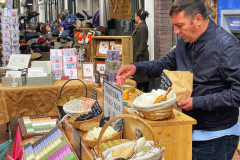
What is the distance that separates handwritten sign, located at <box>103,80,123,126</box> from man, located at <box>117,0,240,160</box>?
15.1 inches

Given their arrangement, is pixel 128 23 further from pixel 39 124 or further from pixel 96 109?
pixel 96 109

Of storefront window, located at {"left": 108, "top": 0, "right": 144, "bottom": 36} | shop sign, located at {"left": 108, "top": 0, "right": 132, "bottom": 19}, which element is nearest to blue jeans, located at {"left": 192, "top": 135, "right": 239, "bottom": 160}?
storefront window, located at {"left": 108, "top": 0, "right": 144, "bottom": 36}

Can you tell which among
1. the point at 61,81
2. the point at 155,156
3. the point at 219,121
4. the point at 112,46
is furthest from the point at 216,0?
the point at 155,156

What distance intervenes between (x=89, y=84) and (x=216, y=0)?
2.22 metres

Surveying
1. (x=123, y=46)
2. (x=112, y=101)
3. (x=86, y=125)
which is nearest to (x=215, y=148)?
(x=112, y=101)

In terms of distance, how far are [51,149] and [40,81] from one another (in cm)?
205

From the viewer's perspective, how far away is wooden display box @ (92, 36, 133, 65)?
14.9 feet

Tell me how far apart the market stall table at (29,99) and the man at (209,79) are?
8.47ft

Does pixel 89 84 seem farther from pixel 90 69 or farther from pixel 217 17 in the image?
pixel 217 17

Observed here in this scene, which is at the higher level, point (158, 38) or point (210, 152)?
point (158, 38)

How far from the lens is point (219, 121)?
6.20 ft

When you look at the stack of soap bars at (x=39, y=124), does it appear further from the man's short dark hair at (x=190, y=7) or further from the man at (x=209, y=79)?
the man's short dark hair at (x=190, y=7)

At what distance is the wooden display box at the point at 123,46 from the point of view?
14.9 ft

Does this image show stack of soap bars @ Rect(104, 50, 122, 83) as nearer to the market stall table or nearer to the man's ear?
the market stall table
